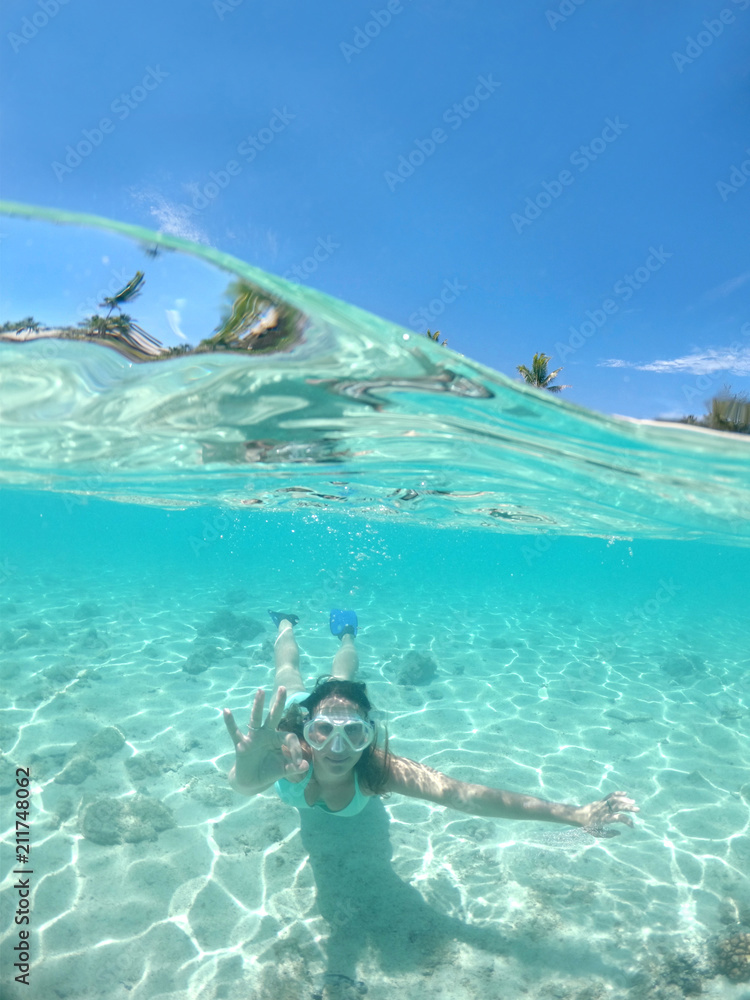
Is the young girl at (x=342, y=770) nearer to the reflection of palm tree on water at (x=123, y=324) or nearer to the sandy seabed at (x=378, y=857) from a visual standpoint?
the sandy seabed at (x=378, y=857)

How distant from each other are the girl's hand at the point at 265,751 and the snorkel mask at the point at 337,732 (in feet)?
0.76

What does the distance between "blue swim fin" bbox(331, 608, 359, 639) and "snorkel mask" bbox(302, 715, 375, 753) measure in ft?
23.1

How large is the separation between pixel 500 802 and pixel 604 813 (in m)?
1.00

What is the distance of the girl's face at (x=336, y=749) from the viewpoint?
5.14 meters

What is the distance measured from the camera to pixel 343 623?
12.5m

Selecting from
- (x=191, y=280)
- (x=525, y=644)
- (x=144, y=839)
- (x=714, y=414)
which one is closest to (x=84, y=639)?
(x=144, y=839)

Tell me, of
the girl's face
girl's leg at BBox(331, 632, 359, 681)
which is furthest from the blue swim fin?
the girl's face

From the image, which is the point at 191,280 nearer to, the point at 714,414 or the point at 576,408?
the point at 576,408

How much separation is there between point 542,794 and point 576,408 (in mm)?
6496

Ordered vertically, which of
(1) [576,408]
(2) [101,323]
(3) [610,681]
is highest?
(2) [101,323]

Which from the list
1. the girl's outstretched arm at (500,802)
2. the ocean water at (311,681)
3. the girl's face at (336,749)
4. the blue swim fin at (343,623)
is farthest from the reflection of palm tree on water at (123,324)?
the blue swim fin at (343,623)

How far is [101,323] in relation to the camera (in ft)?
20.3

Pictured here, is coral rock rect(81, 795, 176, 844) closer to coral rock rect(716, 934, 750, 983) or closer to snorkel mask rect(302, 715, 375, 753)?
snorkel mask rect(302, 715, 375, 753)

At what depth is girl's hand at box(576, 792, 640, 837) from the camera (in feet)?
Answer: 15.3
